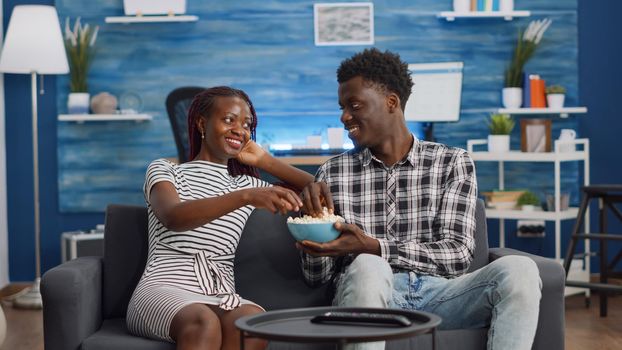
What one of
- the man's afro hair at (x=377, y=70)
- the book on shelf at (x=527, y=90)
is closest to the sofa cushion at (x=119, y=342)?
the man's afro hair at (x=377, y=70)

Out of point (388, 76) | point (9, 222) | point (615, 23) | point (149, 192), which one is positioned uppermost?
point (615, 23)

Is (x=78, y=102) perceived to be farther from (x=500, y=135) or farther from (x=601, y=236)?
(x=601, y=236)

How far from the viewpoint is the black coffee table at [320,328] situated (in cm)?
180

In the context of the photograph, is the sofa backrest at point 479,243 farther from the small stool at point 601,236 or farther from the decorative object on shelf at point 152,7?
the decorative object on shelf at point 152,7

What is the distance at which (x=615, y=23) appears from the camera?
18.7 ft

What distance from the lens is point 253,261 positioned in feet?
9.60

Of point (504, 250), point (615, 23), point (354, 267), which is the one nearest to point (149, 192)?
point (354, 267)

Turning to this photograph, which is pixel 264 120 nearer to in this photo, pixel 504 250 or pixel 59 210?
pixel 59 210

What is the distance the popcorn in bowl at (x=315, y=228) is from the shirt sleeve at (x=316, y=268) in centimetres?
21

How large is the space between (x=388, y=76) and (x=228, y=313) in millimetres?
890

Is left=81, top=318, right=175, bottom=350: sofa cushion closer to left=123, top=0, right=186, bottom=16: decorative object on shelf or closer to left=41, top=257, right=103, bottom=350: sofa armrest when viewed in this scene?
left=41, top=257, right=103, bottom=350: sofa armrest

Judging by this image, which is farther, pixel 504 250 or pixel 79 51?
pixel 79 51

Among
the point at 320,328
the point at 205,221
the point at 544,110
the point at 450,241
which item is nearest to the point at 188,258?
the point at 205,221

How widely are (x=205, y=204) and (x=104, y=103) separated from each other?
10.9ft
